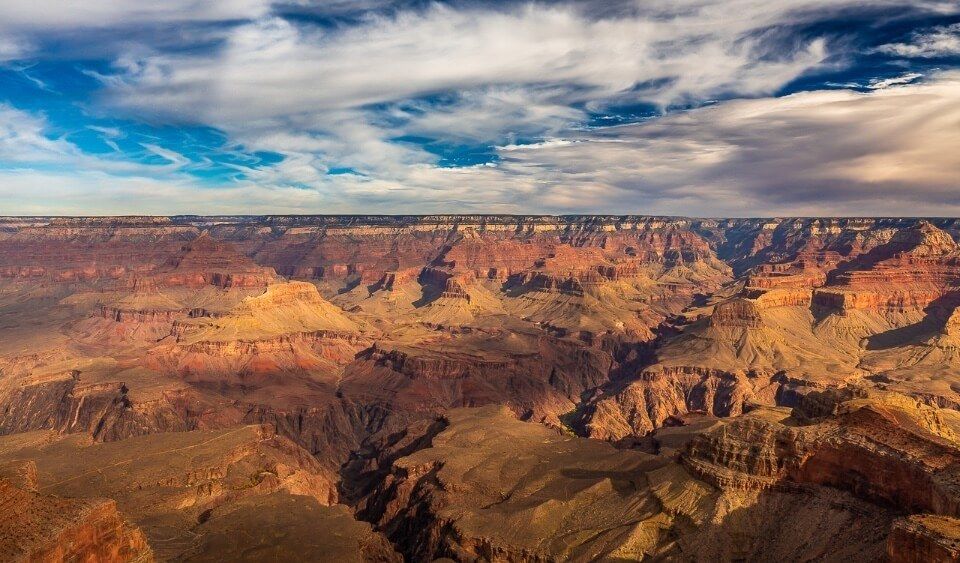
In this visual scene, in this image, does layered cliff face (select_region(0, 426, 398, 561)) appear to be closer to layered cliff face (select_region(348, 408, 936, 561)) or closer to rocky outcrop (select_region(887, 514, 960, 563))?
layered cliff face (select_region(348, 408, 936, 561))

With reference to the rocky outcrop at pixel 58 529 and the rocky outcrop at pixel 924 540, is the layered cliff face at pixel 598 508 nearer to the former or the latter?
the rocky outcrop at pixel 924 540

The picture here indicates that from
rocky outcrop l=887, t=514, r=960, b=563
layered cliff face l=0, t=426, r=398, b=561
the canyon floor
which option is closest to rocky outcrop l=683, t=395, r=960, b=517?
the canyon floor

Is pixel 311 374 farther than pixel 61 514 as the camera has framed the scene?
Yes

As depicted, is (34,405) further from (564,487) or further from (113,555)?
Result: (564,487)

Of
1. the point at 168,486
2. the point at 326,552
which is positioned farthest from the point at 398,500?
the point at 168,486

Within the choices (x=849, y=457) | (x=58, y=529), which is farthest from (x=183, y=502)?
(x=849, y=457)

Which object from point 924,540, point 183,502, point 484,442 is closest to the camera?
point 924,540

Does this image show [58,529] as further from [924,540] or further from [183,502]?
[924,540]

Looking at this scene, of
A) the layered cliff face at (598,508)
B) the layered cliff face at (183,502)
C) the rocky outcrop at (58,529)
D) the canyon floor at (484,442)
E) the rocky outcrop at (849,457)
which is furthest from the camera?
the layered cliff face at (598,508)

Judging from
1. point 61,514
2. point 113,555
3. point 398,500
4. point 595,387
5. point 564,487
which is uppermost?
point 61,514

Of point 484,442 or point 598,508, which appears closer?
point 598,508

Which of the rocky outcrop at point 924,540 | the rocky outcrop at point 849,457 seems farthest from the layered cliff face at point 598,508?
the rocky outcrop at point 924,540
